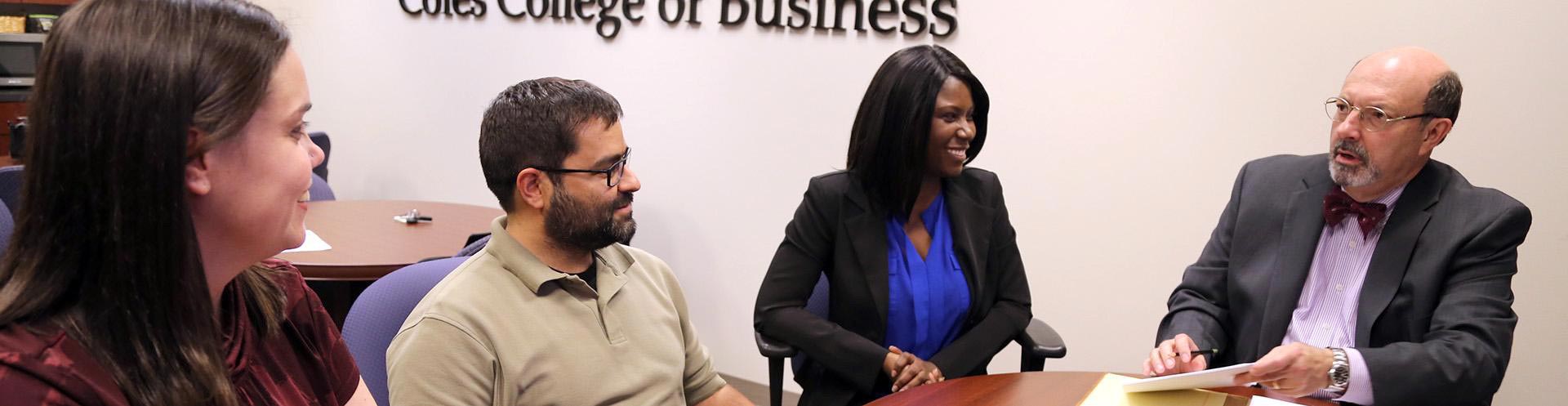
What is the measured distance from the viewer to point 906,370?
264cm

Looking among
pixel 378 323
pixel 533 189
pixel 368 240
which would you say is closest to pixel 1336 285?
pixel 533 189

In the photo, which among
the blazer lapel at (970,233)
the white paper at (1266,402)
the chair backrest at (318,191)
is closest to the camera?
the white paper at (1266,402)

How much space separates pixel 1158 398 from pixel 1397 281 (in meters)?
0.78

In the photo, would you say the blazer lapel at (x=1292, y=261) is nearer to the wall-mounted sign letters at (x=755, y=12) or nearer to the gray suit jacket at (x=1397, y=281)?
the gray suit jacket at (x=1397, y=281)

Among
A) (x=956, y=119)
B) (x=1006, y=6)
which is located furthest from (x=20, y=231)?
(x=1006, y=6)

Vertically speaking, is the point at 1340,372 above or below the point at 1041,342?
above

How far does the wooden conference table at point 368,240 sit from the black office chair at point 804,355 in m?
1.12

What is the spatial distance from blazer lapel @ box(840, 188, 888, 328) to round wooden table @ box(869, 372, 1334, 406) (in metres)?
0.47

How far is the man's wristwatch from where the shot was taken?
7.50ft

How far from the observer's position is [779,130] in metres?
4.36

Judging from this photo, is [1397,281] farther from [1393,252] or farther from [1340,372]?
[1340,372]

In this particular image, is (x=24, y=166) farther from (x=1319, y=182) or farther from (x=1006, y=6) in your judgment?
(x=1006, y=6)

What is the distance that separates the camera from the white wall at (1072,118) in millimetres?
3283

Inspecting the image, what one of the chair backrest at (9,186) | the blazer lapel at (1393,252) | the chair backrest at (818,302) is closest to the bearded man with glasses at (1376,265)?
the blazer lapel at (1393,252)
